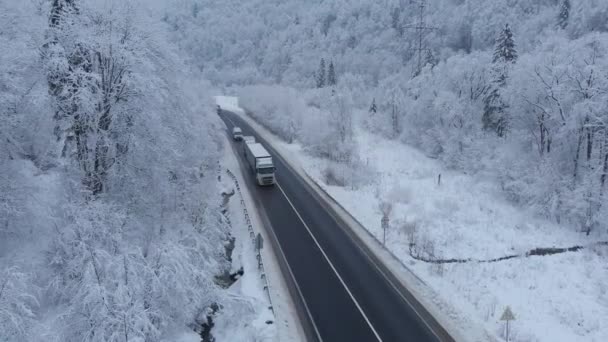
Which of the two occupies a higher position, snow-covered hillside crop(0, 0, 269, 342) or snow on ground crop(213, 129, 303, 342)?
snow-covered hillside crop(0, 0, 269, 342)

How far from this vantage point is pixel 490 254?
872 inches

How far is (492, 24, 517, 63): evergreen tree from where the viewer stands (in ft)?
146

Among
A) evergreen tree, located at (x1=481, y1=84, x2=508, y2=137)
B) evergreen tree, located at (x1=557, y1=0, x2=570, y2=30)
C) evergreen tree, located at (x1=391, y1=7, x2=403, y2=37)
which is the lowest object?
evergreen tree, located at (x1=481, y1=84, x2=508, y2=137)

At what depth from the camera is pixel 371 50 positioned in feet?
422

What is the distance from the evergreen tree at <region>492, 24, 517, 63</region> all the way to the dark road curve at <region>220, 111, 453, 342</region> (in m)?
30.3

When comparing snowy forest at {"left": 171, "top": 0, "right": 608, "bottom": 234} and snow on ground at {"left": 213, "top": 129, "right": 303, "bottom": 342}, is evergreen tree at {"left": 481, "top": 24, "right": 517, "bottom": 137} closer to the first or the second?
snowy forest at {"left": 171, "top": 0, "right": 608, "bottom": 234}

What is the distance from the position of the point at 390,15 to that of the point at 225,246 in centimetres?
13393

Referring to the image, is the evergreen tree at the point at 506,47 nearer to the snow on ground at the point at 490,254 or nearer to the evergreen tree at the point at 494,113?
the evergreen tree at the point at 494,113

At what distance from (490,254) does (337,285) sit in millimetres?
9766

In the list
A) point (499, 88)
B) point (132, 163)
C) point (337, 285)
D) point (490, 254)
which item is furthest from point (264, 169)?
point (499, 88)

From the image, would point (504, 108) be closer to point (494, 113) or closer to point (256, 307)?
point (494, 113)

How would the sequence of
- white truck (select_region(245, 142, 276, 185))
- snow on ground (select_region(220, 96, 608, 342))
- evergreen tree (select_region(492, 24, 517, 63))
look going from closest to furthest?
snow on ground (select_region(220, 96, 608, 342))
white truck (select_region(245, 142, 276, 185))
evergreen tree (select_region(492, 24, 517, 63))

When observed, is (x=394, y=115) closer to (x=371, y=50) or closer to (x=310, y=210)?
(x=310, y=210)

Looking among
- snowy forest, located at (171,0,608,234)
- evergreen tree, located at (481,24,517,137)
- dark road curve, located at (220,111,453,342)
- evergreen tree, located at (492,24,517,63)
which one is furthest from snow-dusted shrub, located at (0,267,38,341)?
evergreen tree, located at (492,24,517,63)
